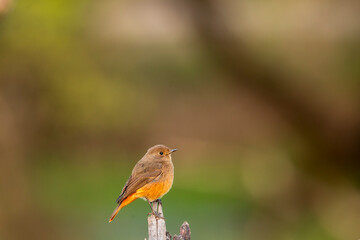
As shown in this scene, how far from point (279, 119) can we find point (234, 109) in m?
0.95

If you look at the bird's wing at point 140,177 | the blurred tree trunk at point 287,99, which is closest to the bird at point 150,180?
the bird's wing at point 140,177

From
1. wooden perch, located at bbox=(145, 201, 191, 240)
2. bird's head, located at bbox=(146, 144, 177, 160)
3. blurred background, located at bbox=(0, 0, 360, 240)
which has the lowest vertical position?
wooden perch, located at bbox=(145, 201, 191, 240)

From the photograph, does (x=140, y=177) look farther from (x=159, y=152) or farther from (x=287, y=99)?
(x=287, y=99)

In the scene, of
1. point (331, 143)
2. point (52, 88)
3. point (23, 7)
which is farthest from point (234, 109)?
point (23, 7)

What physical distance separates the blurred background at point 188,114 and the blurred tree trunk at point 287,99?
0.9 inches

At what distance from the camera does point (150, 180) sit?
16.9 feet

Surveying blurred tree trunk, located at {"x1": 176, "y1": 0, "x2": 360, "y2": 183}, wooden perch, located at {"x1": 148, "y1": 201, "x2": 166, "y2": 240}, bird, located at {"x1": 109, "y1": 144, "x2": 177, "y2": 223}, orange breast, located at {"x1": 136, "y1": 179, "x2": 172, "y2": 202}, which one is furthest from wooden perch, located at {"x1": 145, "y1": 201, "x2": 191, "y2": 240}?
blurred tree trunk, located at {"x1": 176, "y1": 0, "x2": 360, "y2": 183}

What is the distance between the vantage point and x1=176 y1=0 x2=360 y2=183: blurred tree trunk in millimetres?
11523

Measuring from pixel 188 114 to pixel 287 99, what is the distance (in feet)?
6.97

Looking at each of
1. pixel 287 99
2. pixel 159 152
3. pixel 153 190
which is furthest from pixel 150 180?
pixel 287 99

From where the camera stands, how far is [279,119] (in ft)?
42.5

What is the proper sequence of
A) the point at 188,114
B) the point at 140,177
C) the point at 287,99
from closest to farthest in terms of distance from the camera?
the point at 140,177 < the point at 287,99 < the point at 188,114

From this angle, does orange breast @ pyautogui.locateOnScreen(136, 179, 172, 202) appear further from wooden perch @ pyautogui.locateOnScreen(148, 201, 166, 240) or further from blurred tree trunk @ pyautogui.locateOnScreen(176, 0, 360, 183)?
blurred tree trunk @ pyautogui.locateOnScreen(176, 0, 360, 183)

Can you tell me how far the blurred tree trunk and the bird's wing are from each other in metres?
6.33
